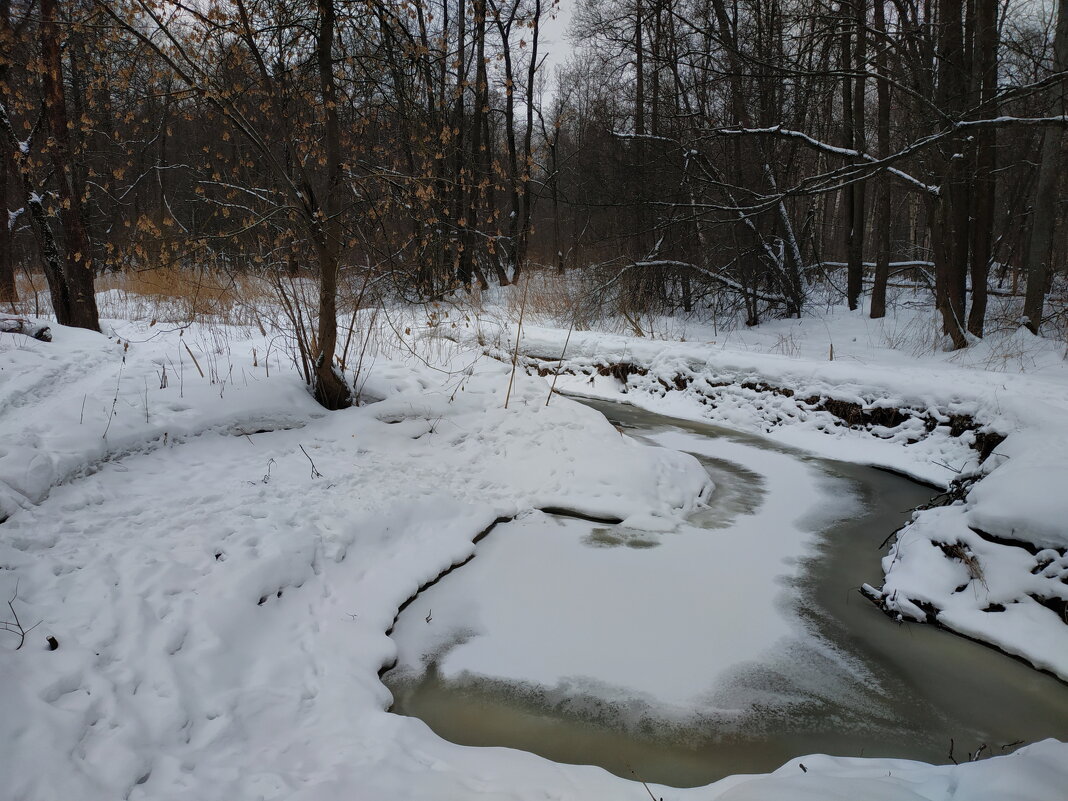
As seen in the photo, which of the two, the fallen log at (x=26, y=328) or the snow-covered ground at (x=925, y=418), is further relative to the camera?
the fallen log at (x=26, y=328)

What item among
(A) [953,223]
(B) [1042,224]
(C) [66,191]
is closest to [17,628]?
(C) [66,191]

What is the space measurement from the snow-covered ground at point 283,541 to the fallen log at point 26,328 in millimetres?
249

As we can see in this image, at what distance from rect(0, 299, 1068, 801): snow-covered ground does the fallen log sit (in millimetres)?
249

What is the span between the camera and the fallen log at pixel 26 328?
22.8ft

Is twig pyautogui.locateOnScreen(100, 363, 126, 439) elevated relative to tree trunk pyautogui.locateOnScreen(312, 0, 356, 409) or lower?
lower

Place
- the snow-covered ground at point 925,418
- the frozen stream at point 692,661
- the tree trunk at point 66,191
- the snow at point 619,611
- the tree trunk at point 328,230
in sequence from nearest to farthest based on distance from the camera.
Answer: the frozen stream at point 692,661 < the snow at point 619,611 < the snow-covered ground at point 925,418 < the tree trunk at point 328,230 < the tree trunk at point 66,191

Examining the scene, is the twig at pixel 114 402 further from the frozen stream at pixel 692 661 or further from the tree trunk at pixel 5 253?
the tree trunk at pixel 5 253

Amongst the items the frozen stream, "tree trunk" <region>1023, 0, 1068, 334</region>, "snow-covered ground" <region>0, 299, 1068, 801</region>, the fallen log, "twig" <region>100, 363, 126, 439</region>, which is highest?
"tree trunk" <region>1023, 0, 1068, 334</region>

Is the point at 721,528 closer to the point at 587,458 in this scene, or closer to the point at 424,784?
Result: the point at 587,458

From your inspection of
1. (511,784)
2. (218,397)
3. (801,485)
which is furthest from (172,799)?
(801,485)

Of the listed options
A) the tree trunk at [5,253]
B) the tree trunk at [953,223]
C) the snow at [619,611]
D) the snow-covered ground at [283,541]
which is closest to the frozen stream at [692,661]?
the snow at [619,611]

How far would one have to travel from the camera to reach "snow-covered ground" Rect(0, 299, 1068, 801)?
7.27 feet

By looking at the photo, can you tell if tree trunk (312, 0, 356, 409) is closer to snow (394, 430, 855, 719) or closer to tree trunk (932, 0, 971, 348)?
snow (394, 430, 855, 719)

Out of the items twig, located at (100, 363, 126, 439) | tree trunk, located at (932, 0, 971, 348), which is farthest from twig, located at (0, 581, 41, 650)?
tree trunk, located at (932, 0, 971, 348)
